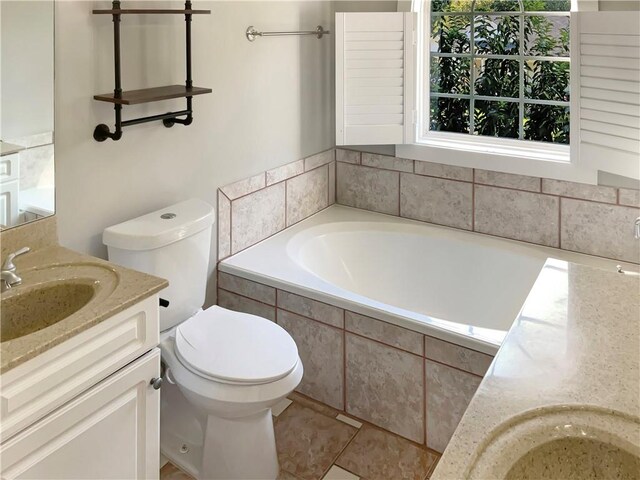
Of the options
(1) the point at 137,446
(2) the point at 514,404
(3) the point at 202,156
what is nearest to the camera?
(2) the point at 514,404

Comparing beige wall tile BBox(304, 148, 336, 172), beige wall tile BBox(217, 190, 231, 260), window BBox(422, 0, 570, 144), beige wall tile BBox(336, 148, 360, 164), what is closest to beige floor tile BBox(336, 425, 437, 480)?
beige wall tile BBox(217, 190, 231, 260)

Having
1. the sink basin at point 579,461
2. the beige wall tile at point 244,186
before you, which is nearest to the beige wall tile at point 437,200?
the beige wall tile at point 244,186

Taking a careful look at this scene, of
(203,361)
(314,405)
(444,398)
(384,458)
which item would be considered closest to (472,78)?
(444,398)

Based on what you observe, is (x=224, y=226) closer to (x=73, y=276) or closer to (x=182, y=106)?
(x=182, y=106)

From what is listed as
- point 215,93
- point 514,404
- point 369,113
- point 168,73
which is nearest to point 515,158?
point 369,113

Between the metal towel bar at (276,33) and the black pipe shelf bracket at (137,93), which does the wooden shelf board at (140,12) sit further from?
the metal towel bar at (276,33)

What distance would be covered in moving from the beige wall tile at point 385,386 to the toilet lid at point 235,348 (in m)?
0.43

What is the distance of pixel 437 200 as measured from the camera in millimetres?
3188

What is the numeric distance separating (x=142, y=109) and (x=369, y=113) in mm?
1338

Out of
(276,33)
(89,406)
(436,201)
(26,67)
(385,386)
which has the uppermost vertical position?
(276,33)

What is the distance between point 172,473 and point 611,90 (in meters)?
2.35

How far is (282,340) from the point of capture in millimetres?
2121

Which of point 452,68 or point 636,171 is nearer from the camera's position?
point 636,171

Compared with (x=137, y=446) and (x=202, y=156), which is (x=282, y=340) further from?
(x=202, y=156)
